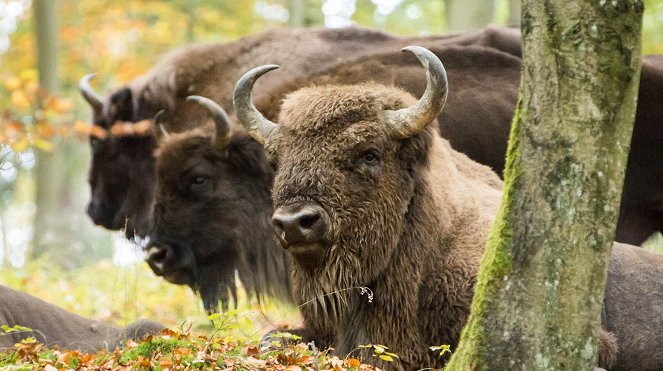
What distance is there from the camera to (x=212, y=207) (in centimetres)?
996

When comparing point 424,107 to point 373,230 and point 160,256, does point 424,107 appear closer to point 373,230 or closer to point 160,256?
point 373,230

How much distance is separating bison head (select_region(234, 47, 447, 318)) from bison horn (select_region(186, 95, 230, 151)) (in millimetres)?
2497

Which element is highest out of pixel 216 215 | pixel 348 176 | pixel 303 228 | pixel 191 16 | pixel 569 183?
pixel 569 183

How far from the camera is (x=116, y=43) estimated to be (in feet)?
96.5

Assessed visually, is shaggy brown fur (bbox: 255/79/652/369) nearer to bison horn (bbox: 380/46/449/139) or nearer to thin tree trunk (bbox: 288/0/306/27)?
bison horn (bbox: 380/46/449/139)

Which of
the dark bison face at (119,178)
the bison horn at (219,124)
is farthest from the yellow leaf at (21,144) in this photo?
the bison horn at (219,124)

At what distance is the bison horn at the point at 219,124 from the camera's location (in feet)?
31.7

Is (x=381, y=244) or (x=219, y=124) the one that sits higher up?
(x=381, y=244)

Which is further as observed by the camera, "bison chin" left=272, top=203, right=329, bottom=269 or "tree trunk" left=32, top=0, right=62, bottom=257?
"tree trunk" left=32, top=0, right=62, bottom=257

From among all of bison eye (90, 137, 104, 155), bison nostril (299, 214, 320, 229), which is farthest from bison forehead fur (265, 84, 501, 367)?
bison eye (90, 137, 104, 155)

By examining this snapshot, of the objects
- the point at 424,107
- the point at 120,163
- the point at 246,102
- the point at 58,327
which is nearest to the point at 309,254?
the point at 424,107

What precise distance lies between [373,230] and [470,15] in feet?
29.1

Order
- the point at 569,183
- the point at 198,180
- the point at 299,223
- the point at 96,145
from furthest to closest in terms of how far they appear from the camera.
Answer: the point at 96,145 → the point at 198,180 → the point at 299,223 → the point at 569,183

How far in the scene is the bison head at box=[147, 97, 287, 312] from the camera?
9.87 meters
